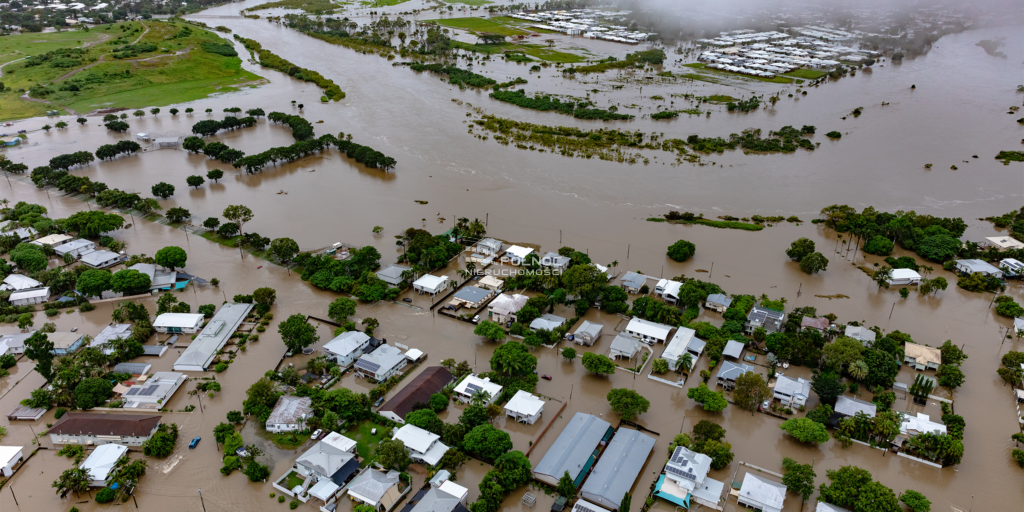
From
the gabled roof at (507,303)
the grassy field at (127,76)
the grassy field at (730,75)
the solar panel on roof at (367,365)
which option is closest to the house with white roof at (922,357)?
the gabled roof at (507,303)

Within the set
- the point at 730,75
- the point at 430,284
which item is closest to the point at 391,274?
the point at 430,284

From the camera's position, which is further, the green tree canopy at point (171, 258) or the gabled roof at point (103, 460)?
the green tree canopy at point (171, 258)

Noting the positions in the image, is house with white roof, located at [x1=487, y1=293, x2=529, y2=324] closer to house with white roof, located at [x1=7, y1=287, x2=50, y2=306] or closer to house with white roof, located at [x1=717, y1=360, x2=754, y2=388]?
house with white roof, located at [x1=717, y1=360, x2=754, y2=388]

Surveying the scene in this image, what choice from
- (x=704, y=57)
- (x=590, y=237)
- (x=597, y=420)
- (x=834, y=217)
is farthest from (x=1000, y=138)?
(x=597, y=420)

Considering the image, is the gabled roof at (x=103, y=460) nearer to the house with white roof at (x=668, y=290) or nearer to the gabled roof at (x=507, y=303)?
the gabled roof at (x=507, y=303)

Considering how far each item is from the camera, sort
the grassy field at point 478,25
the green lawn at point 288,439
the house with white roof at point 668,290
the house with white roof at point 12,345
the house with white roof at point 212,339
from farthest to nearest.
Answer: the grassy field at point 478,25 < the house with white roof at point 668,290 < the house with white roof at point 12,345 < the house with white roof at point 212,339 < the green lawn at point 288,439

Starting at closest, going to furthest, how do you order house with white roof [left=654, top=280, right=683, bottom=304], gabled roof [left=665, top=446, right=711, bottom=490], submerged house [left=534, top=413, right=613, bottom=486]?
gabled roof [left=665, top=446, right=711, bottom=490], submerged house [left=534, top=413, right=613, bottom=486], house with white roof [left=654, top=280, right=683, bottom=304]

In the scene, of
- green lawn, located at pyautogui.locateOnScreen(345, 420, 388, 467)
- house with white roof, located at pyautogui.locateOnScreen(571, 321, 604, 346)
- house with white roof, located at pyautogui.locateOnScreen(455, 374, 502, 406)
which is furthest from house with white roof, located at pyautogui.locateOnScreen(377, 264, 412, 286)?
green lawn, located at pyautogui.locateOnScreen(345, 420, 388, 467)
